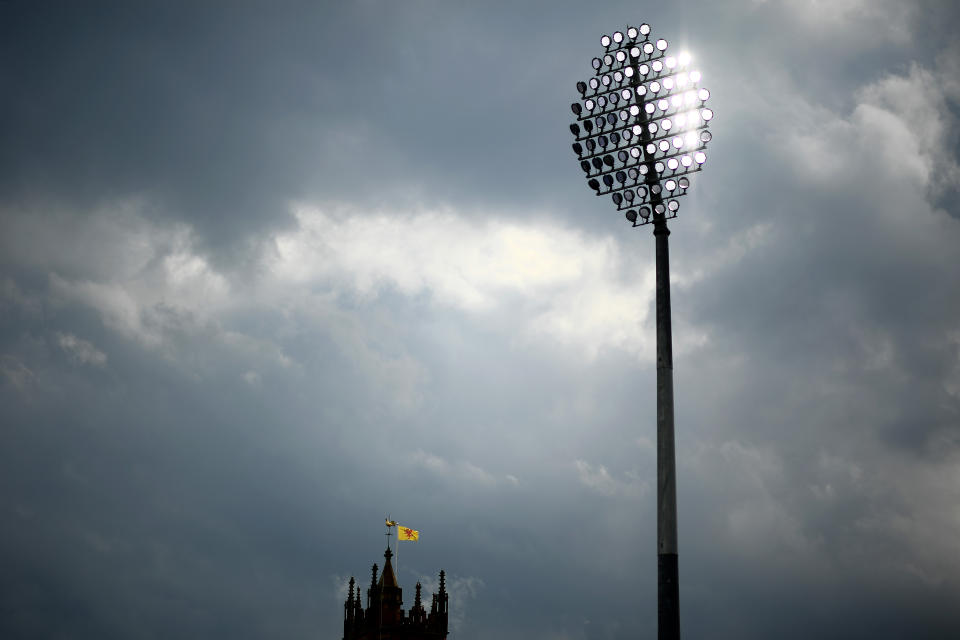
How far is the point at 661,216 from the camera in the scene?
27594 millimetres

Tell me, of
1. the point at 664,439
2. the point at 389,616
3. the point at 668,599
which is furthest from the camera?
the point at 389,616

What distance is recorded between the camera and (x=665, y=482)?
24.4 metres

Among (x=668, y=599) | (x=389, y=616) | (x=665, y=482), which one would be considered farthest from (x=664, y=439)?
(x=389, y=616)

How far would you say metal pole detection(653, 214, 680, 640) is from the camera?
23594mm

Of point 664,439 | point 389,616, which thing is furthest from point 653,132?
point 389,616

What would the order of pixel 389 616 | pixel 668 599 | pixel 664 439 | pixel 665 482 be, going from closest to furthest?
pixel 668 599
pixel 665 482
pixel 664 439
pixel 389 616

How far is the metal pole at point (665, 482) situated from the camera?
23594mm

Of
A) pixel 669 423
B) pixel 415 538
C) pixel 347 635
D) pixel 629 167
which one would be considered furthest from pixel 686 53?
pixel 347 635

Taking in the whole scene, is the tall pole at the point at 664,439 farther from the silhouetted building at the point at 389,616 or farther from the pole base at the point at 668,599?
the silhouetted building at the point at 389,616

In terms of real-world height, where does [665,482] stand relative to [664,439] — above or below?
below

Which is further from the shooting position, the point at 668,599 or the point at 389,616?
the point at 389,616

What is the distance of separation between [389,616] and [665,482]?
61042 mm

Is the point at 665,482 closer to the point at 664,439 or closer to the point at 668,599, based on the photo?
the point at 664,439

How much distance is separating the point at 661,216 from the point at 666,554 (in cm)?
1045
